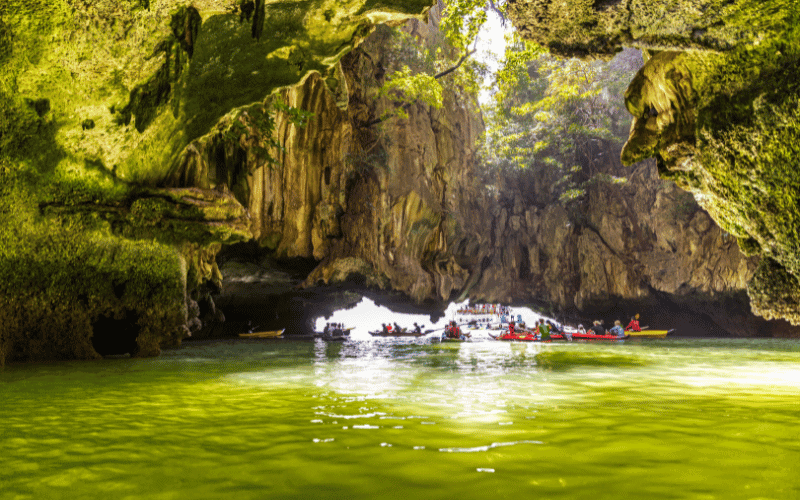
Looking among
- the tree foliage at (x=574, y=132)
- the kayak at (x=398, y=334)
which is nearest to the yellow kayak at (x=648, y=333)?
the tree foliage at (x=574, y=132)

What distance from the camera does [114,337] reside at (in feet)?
34.3

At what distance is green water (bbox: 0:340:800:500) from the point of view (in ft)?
7.00

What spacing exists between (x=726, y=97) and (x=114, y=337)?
39.4 ft

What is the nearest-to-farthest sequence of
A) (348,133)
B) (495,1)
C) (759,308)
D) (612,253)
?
(759,308), (495,1), (348,133), (612,253)

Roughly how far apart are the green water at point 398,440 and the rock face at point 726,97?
184cm

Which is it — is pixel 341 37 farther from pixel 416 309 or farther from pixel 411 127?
pixel 416 309

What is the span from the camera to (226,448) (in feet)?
9.18

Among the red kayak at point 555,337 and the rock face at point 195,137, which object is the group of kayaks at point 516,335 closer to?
the red kayak at point 555,337

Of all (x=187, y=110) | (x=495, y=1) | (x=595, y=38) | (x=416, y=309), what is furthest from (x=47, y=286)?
(x=416, y=309)

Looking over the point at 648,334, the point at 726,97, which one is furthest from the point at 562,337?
the point at 726,97

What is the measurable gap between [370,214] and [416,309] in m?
8.71

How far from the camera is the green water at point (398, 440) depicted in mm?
2133

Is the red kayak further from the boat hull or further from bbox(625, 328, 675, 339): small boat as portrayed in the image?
the boat hull

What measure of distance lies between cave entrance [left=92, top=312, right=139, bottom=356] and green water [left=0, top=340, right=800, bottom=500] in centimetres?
469
